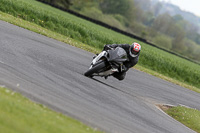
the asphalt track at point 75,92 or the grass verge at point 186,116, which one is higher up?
the asphalt track at point 75,92

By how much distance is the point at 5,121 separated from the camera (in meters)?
5.21

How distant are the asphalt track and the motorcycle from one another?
0.45 m

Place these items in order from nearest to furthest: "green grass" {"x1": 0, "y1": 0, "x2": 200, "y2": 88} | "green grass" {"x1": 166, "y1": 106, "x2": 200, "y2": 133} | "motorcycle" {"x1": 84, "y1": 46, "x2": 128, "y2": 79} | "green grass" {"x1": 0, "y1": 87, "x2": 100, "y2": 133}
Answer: "green grass" {"x1": 0, "y1": 87, "x2": 100, "y2": 133} < "motorcycle" {"x1": 84, "y1": 46, "x2": 128, "y2": 79} < "green grass" {"x1": 166, "y1": 106, "x2": 200, "y2": 133} < "green grass" {"x1": 0, "y1": 0, "x2": 200, "y2": 88}

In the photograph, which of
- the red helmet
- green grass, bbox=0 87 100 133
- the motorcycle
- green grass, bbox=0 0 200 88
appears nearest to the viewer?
green grass, bbox=0 87 100 133

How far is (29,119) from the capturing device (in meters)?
5.78

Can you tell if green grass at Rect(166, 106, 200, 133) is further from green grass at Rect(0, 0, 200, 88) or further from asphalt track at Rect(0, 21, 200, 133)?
green grass at Rect(0, 0, 200, 88)

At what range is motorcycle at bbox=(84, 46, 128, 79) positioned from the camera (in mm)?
11148

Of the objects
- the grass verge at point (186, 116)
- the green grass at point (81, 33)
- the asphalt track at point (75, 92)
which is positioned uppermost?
the asphalt track at point (75, 92)

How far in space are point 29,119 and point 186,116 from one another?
799 cm

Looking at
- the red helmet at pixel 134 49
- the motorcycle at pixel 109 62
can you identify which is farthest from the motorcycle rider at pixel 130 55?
the motorcycle at pixel 109 62

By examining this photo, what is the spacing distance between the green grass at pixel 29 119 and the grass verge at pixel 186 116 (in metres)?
5.94

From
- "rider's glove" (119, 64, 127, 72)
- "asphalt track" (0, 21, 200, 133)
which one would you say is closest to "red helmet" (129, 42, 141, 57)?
"rider's glove" (119, 64, 127, 72)

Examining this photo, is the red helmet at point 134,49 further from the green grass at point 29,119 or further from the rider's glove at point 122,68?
the green grass at point 29,119

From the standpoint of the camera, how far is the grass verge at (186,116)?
471 inches
